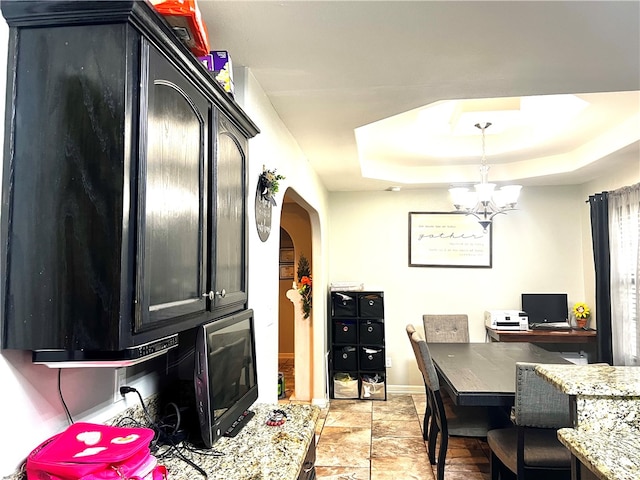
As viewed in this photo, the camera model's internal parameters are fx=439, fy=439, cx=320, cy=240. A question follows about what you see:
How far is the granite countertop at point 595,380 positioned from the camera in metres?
1.33

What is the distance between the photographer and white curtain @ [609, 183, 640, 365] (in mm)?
4004

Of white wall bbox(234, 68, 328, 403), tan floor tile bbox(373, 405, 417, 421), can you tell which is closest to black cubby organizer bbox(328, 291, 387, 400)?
tan floor tile bbox(373, 405, 417, 421)

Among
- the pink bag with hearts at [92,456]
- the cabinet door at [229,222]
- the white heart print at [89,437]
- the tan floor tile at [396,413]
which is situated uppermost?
the cabinet door at [229,222]

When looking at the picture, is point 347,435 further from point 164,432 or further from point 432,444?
point 164,432

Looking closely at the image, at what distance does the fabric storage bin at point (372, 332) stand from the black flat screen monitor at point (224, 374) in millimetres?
3164

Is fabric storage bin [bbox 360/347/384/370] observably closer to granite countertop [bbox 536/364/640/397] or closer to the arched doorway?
the arched doorway

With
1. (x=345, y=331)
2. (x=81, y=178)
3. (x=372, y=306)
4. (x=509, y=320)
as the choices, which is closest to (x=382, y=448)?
(x=345, y=331)

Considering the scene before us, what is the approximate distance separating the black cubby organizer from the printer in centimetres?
122

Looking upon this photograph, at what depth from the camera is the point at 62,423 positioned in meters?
1.19

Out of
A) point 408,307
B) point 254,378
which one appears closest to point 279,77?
point 254,378

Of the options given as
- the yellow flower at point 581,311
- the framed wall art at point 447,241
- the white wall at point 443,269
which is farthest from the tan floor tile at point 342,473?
the yellow flower at point 581,311

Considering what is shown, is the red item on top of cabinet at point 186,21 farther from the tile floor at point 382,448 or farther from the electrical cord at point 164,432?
the tile floor at point 382,448

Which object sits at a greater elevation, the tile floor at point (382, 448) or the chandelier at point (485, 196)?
the chandelier at point (485, 196)

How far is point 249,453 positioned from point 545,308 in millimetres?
4504
